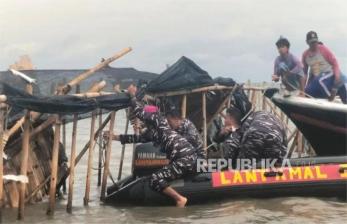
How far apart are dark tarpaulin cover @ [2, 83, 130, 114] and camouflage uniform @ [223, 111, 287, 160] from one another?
71.3 inches

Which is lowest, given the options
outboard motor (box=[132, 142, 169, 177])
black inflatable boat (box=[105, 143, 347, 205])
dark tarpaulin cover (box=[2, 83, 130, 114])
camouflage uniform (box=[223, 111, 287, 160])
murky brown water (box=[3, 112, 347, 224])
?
murky brown water (box=[3, 112, 347, 224])

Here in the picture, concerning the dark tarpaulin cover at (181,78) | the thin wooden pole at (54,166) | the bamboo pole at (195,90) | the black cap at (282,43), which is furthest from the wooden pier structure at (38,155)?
the black cap at (282,43)

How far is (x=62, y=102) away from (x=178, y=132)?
2011 millimetres

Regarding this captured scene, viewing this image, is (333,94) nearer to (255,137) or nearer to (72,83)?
(255,137)

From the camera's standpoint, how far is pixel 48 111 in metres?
7.50

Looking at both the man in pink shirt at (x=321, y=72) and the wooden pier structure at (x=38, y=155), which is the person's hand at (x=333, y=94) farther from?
the wooden pier structure at (x=38, y=155)

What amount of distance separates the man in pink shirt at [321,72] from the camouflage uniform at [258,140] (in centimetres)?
279

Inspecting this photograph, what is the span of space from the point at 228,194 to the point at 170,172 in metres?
0.94

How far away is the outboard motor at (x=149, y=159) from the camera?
9180mm

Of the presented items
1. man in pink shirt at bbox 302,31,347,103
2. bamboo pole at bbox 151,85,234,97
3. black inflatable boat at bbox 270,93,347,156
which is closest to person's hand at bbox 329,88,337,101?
man in pink shirt at bbox 302,31,347,103

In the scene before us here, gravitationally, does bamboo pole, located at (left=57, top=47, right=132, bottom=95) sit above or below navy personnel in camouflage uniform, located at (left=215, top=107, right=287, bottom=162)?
above

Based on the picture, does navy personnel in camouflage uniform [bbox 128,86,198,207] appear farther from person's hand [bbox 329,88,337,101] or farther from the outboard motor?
person's hand [bbox 329,88,337,101]

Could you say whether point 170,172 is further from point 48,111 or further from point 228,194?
point 48,111

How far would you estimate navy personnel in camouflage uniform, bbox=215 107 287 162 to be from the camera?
8477mm
